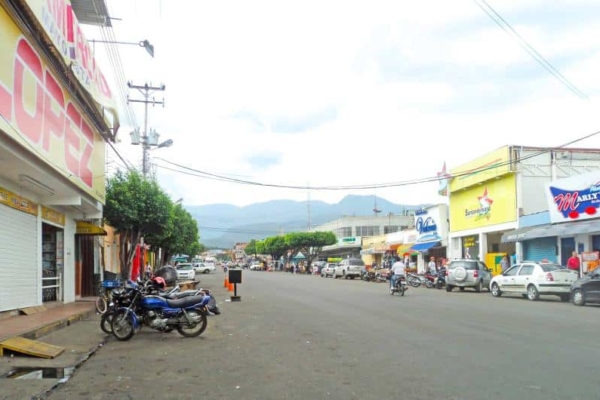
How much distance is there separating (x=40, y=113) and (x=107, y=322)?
15.8 ft

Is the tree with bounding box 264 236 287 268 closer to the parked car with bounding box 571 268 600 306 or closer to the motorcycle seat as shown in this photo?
the parked car with bounding box 571 268 600 306

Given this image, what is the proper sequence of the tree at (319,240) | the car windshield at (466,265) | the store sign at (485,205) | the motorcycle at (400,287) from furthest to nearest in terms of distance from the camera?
1. the tree at (319,240)
2. the store sign at (485,205)
3. the car windshield at (466,265)
4. the motorcycle at (400,287)

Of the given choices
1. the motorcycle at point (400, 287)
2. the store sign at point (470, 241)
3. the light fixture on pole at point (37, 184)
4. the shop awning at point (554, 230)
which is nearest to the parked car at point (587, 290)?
the shop awning at point (554, 230)

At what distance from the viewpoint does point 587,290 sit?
Result: 1861 centimetres

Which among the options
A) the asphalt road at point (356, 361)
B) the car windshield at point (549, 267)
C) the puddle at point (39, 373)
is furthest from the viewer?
the car windshield at point (549, 267)

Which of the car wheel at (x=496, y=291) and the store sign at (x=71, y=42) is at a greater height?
the store sign at (x=71, y=42)

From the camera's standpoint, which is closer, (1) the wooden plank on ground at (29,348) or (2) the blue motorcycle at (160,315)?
(1) the wooden plank on ground at (29,348)

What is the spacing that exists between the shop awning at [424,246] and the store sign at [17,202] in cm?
3481

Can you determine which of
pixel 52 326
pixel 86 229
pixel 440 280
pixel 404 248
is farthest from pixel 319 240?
pixel 52 326

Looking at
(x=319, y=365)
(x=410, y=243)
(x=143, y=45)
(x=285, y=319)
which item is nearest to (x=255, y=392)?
(x=319, y=365)

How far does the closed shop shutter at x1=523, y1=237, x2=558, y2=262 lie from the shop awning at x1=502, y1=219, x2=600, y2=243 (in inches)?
37.7

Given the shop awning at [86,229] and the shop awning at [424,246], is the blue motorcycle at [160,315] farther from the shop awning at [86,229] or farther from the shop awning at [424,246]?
the shop awning at [424,246]

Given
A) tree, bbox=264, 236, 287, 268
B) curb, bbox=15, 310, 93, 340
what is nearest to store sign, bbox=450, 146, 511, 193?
curb, bbox=15, 310, 93, 340

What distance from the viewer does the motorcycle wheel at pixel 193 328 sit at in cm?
1110
